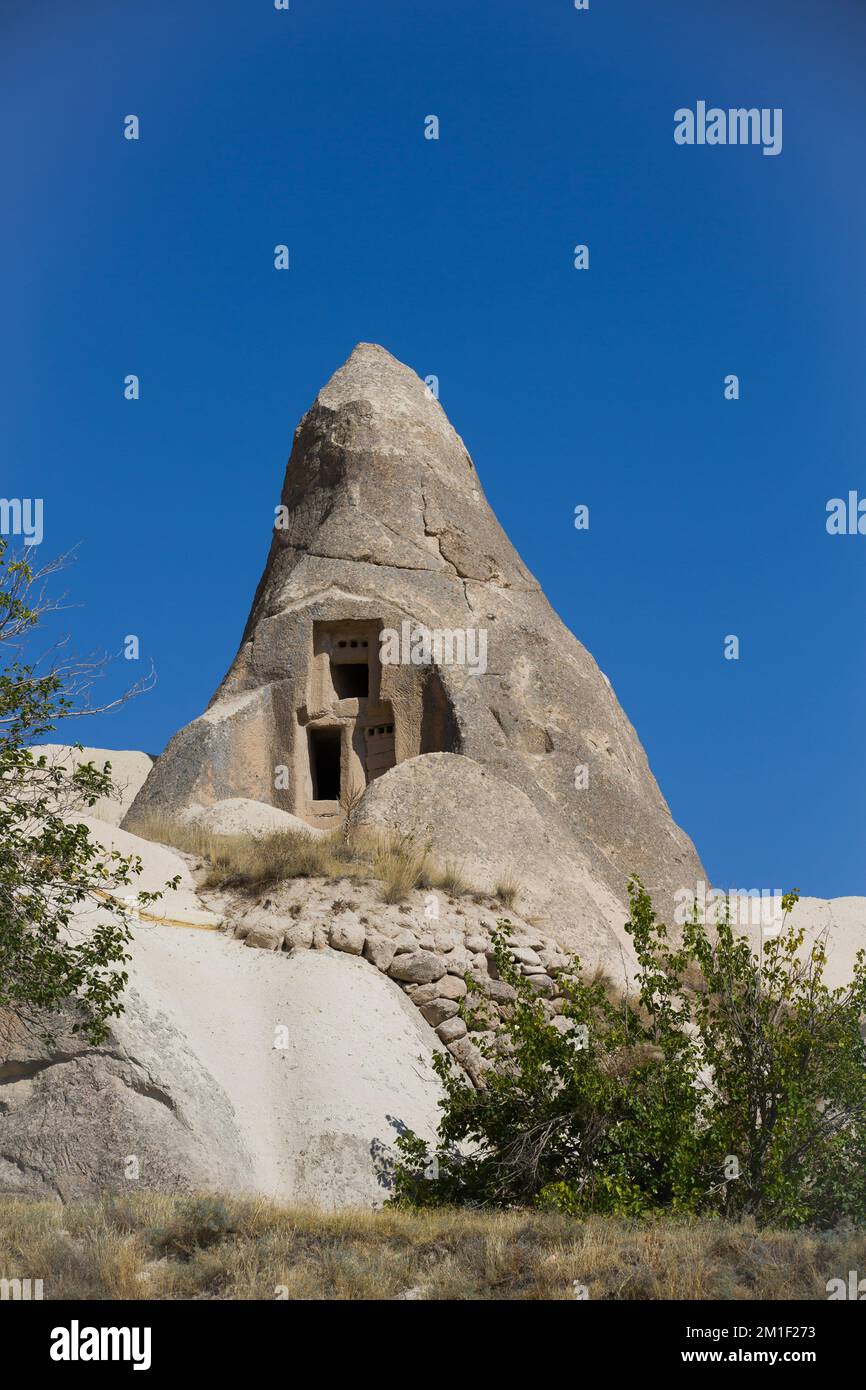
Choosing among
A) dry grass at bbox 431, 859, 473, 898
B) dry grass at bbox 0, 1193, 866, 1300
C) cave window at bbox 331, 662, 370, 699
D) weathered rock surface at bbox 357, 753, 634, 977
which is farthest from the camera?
cave window at bbox 331, 662, 370, 699

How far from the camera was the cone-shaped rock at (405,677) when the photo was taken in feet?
62.6

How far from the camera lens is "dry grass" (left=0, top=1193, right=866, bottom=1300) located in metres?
7.23

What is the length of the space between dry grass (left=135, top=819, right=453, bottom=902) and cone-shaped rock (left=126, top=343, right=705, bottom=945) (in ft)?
4.98

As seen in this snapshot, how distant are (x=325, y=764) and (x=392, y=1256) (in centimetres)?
1454

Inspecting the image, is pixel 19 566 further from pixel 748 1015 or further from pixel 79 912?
pixel 748 1015

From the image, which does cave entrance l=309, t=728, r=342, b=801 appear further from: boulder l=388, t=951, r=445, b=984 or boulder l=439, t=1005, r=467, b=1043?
boulder l=439, t=1005, r=467, b=1043

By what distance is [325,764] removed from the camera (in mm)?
22078

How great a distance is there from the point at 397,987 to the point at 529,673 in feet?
27.8

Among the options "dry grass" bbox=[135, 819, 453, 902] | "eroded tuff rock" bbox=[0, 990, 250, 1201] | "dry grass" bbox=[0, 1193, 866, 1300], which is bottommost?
"dry grass" bbox=[0, 1193, 866, 1300]

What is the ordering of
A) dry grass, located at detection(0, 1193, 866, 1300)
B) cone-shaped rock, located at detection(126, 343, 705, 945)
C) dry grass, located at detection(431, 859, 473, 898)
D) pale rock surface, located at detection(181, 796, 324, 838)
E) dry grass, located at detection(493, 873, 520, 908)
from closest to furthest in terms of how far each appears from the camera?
dry grass, located at detection(0, 1193, 866, 1300) < dry grass, located at detection(431, 859, 473, 898) < dry grass, located at detection(493, 873, 520, 908) < pale rock surface, located at detection(181, 796, 324, 838) < cone-shaped rock, located at detection(126, 343, 705, 945)

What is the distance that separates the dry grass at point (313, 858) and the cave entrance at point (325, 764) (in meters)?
5.19

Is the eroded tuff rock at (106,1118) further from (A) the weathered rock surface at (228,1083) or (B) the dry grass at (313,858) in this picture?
(B) the dry grass at (313,858)

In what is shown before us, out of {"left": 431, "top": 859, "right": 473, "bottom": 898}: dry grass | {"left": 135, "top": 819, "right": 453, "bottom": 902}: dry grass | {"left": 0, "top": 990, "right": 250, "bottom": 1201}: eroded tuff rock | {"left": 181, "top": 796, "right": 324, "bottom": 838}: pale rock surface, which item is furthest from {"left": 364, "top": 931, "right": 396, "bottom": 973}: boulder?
{"left": 181, "top": 796, "right": 324, "bottom": 838}: pale rock surface

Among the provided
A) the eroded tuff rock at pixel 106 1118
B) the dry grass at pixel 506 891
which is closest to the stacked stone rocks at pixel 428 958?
the dry grass at pixel 506 891
